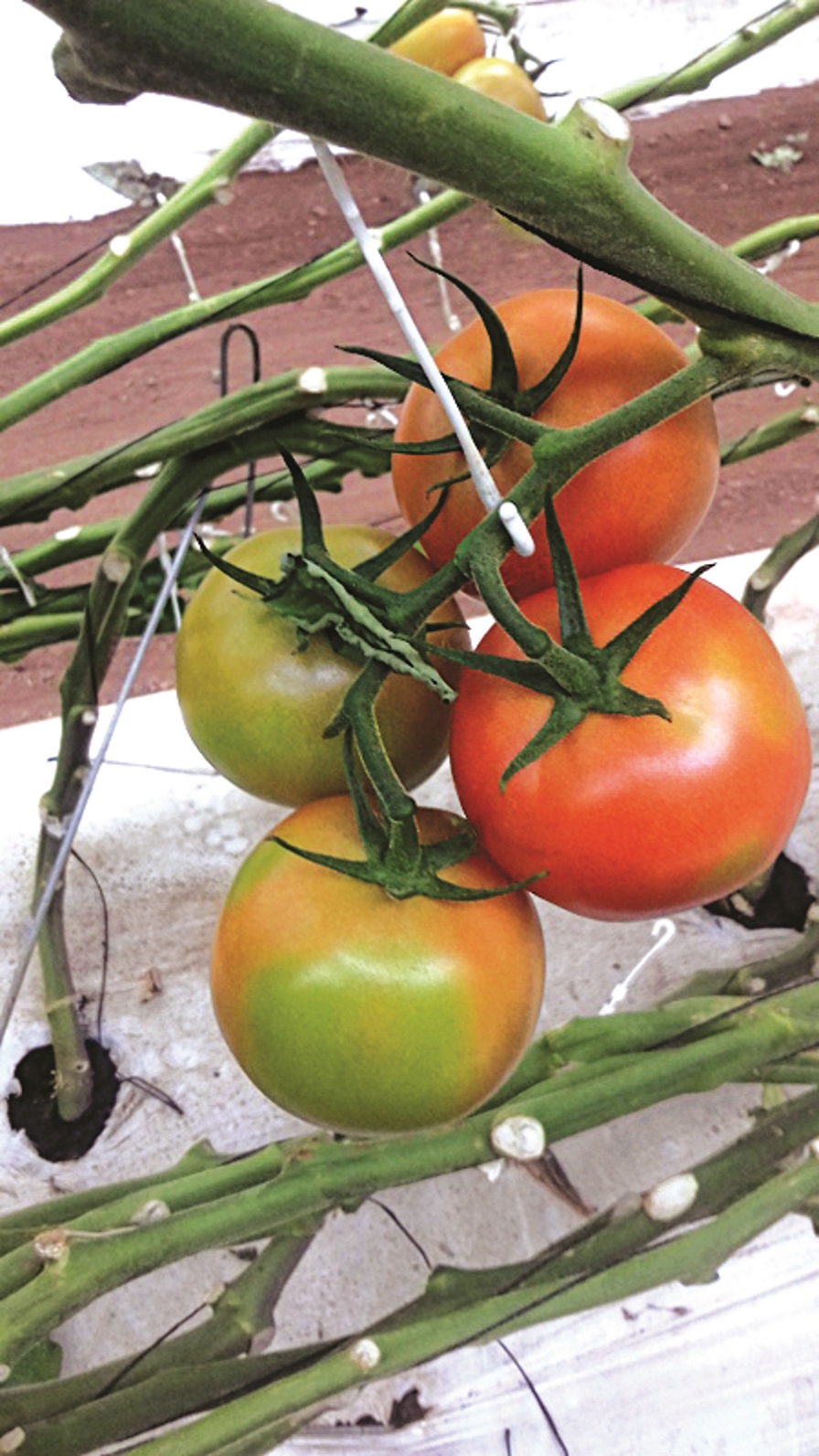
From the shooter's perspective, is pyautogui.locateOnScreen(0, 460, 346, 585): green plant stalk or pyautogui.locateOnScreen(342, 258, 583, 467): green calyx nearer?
pyautogui.locateOnScreen(342, 258, 583, 467): green calyx

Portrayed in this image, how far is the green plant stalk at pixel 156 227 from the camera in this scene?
42 cm

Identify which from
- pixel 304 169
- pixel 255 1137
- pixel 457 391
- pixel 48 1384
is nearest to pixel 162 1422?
pixel 48 1384

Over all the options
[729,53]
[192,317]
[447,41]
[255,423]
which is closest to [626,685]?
[255,423]

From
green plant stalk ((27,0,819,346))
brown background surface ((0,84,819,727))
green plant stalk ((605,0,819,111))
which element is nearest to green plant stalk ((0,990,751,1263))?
green plant stalk ((27,0,819,346))

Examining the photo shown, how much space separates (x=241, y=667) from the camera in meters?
0.25

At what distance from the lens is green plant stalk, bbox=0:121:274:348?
0.42 metres

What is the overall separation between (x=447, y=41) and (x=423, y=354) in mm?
455

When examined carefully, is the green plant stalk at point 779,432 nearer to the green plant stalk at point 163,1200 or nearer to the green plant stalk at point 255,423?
the green plant stalk at point 255,423

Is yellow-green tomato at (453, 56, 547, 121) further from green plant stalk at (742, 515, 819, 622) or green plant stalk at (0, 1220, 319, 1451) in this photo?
green plant stalk at (0, 1220, 319, 1451)

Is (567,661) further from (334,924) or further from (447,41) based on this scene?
(447,41)

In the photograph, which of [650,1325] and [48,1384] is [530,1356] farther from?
[48,1384]

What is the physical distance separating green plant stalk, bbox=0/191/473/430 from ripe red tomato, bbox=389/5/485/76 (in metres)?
0.18

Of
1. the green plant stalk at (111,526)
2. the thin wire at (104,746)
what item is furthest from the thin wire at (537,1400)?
the green plant stalk at (111,526)

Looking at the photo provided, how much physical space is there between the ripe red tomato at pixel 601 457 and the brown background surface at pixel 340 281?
1.79 feet
